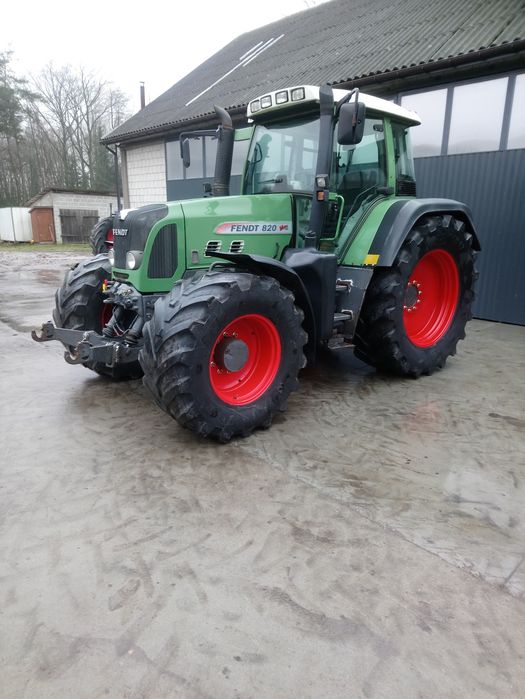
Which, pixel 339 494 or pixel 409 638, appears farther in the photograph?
pixel 339 494

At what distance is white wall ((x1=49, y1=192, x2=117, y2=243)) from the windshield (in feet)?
73.4

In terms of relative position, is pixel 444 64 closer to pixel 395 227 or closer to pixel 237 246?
pixel 395 227

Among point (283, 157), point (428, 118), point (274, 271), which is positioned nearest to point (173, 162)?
point (428, 118)

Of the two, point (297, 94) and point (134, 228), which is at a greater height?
point (297, 94)

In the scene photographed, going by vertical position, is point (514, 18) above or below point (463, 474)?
above

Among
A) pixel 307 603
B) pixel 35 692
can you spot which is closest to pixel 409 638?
pixel 307 603

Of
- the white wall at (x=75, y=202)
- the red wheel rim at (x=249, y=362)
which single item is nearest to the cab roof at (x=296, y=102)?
the red wheel rim at (x=249, y=362)

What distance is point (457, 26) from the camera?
7676 mm

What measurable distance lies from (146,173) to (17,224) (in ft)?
46.2

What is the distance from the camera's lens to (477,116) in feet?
22.2

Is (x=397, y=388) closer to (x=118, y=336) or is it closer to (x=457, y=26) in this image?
(x=118, y=336)

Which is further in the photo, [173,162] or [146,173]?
[146,173]

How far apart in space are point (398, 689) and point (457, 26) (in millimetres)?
Answer: 8969

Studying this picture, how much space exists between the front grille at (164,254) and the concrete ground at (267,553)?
3.41ft
